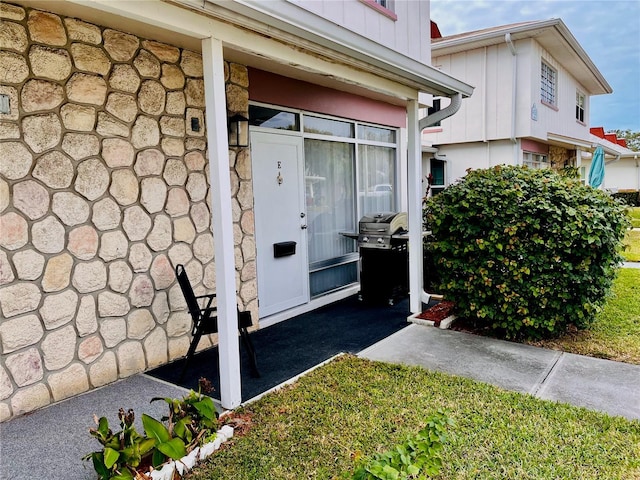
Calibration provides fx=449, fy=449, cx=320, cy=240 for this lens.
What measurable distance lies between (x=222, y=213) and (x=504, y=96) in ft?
38.2

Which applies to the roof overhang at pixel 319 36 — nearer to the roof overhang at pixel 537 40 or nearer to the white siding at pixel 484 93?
the roof overhang at pixel 537 40

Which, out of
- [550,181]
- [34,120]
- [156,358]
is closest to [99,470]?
[156,358]

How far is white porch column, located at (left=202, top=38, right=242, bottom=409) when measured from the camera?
3.14 meters

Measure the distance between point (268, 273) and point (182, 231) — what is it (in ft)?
4.66

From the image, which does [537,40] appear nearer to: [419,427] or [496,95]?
[496,95]

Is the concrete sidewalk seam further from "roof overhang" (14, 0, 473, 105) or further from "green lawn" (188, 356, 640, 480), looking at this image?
"roof overhang" (14, 0, 473, 105)

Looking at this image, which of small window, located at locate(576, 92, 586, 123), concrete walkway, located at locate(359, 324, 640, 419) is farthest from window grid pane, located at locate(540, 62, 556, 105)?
concrete walkway, located at locate(359, 324, 640, 419)

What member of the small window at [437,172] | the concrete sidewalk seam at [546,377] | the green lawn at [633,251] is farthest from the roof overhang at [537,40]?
the concrete sidewalk seam at [546,377]

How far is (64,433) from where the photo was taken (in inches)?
118

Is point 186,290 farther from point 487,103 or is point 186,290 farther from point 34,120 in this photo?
point 487,103

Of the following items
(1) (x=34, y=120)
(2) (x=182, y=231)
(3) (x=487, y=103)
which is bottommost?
(2) (x=182, y=231)

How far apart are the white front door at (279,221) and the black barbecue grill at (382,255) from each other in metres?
0.89

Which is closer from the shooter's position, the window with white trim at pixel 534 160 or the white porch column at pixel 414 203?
the white porch column at pixel 414 203

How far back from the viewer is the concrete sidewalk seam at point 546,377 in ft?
11.8
